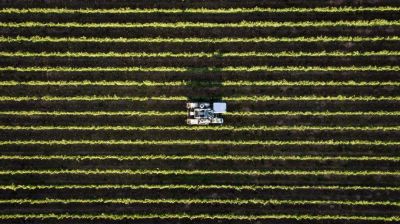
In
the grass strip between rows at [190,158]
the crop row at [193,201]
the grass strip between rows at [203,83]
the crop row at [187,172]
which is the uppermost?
the grass strip between rows at [203,83]

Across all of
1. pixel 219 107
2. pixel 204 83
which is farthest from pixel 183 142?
pixel 204 83

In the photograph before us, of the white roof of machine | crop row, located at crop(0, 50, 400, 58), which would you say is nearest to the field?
crop row, located at crop(0, 50, 400, 58)

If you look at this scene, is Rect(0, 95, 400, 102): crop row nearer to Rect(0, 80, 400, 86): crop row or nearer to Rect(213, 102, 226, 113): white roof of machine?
Rect(213, 102, 226, 113): white roof of machine

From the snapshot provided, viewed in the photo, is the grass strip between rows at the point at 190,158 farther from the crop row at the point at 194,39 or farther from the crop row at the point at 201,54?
the crop row at the point at 194,39

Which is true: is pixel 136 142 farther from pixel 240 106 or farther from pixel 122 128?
pixel 240 106

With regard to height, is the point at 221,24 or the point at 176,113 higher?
the point at 221,24

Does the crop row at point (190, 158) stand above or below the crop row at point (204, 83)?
below

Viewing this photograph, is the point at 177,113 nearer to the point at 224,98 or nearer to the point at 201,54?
the point at 224,98

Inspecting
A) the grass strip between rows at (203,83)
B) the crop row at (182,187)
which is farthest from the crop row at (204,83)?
the crop row at (182,187)
